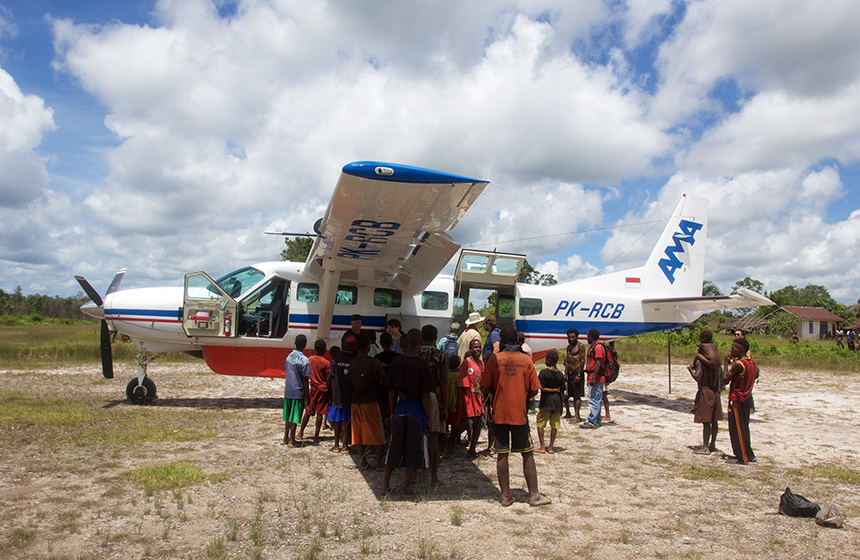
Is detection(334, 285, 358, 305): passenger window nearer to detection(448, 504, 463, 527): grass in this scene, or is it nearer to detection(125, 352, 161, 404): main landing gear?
detection(125, 352, 161, 404): main landing gear

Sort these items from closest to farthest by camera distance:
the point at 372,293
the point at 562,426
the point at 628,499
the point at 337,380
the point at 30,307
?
the point at 628,499, the point at 337,380, the point at 562,426, the point at 372,293, the point at 30,307

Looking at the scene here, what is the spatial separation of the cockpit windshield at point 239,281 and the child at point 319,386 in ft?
12.3

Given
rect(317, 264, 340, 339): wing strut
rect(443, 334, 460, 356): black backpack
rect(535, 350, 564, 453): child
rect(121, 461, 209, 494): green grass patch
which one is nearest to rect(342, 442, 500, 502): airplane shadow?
rect(535, 350, 564, 453): child

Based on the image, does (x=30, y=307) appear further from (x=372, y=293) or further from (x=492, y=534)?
(x=492, y=534)

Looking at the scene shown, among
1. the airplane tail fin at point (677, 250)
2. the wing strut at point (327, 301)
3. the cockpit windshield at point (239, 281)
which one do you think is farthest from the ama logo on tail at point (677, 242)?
the cockpit windshield at point (239, 281)

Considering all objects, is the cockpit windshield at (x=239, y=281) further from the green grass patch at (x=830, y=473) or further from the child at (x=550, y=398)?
the green grass patch at (x=830, y=473)

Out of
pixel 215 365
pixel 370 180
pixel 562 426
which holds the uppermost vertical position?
pixel 370 180

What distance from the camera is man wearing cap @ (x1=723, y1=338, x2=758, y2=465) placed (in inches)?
263

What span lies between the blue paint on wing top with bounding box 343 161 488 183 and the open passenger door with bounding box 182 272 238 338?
19.7 feet

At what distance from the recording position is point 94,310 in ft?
32.2

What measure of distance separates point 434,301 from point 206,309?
15.4ft

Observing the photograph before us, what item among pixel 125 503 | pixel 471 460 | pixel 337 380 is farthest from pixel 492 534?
pixel 125 503

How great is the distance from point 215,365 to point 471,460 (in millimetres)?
6047

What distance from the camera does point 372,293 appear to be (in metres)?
10.8
